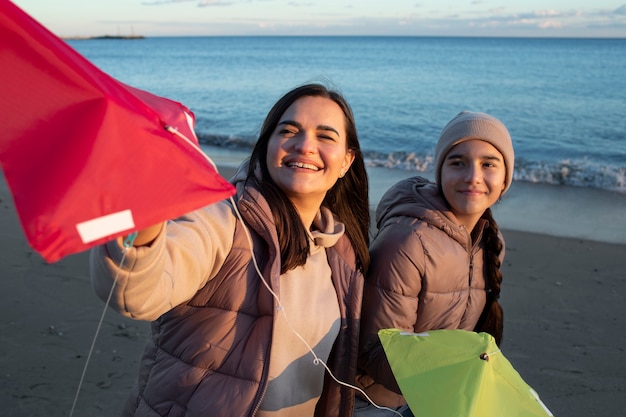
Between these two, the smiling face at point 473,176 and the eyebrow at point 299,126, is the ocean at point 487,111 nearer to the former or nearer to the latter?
the eyebrow at point 299,126

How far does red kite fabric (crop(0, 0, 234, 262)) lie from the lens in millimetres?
Answer: 1526

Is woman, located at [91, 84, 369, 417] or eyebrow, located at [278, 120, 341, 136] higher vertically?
eyebrow, located at [278, 120, 341, 136]

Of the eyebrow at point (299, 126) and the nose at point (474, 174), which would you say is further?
the nose at point (474, 174)

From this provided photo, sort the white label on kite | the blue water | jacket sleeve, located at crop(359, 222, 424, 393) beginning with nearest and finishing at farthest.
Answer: the white label on kite
jacket sleeve, located at crop(359, 222, 424, 393)
the blue water

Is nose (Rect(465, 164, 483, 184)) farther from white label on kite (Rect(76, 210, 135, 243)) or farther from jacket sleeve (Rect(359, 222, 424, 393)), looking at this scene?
white label on kite (Rect(76, 210, 135, 243))

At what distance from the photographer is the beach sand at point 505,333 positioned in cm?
431

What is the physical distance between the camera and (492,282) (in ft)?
10.7

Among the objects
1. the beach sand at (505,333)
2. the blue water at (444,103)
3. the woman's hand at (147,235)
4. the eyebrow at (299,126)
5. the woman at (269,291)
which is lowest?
the blue water at (444,103)

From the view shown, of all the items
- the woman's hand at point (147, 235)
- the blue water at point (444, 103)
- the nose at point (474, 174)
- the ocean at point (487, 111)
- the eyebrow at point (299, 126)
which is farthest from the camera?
the blue water at point (444, 103)

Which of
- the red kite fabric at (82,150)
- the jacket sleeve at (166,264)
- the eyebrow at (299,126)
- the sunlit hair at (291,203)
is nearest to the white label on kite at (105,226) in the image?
the red kite fabric at (82,150)

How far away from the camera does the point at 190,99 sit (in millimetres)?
28531

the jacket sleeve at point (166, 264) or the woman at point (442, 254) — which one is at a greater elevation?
the jacket sleeve at point (166, 264)

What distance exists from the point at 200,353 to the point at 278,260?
46 cm

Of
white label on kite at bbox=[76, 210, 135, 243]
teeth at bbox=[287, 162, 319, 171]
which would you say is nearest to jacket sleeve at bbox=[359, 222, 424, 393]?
teeth at bbox=[287, 162, 319, 171]
